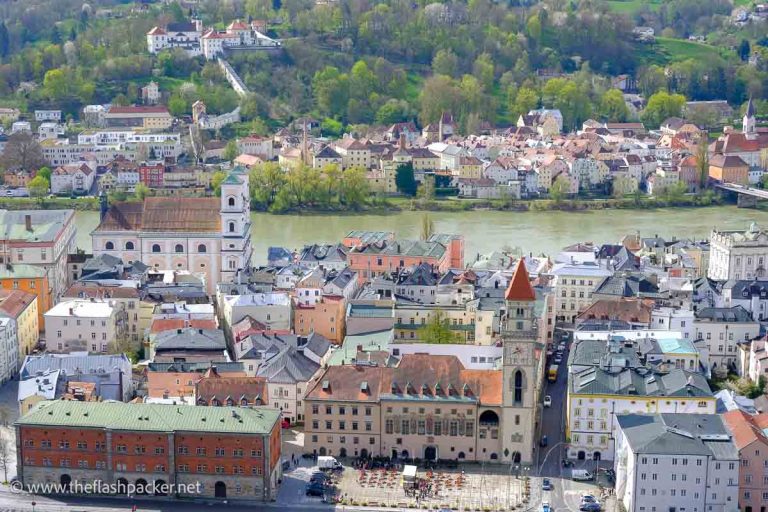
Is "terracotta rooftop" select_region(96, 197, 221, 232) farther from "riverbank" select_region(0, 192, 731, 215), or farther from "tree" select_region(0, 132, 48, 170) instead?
"tree" select_region(0, 132, 48, 170)

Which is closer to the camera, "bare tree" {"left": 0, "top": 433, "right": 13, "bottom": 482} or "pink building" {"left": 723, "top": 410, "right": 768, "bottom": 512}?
"pink building" {"left": 723, "top": 410, "right": 768, "bottom": 512}

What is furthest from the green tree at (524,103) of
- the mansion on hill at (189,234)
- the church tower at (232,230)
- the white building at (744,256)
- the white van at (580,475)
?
the white van at (580,475)

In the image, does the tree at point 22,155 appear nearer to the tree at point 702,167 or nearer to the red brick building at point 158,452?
the tree at point 702,167

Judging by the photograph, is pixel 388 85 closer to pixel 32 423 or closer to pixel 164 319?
pixel 164 319

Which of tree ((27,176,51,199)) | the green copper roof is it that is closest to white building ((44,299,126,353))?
the green copper roof

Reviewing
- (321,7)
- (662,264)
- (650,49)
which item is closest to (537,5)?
(650,49)

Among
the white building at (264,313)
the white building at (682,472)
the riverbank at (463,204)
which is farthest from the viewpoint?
the riverbank at (463,204)
